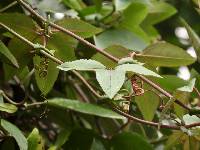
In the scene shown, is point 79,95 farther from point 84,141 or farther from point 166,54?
point 166,54

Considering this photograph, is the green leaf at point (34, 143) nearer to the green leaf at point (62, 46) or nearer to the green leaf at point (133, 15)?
the green leaf at point (62, 46)

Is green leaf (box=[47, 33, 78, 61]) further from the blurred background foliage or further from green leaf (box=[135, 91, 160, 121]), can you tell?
green leaf (box=[135, 91, 160, 121])

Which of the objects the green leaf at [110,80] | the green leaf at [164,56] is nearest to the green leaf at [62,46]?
the green leaf at [164,56]

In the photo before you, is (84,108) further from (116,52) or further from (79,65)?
(79,65)

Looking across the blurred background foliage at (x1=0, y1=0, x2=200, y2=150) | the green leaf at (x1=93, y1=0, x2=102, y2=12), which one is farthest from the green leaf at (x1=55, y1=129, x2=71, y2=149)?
the green leaf at (x1=93, y1=0, x2=102, y2=12)

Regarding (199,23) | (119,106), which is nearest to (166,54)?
(119,106)

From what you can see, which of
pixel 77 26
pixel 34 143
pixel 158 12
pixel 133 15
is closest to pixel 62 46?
pixel 77 26
